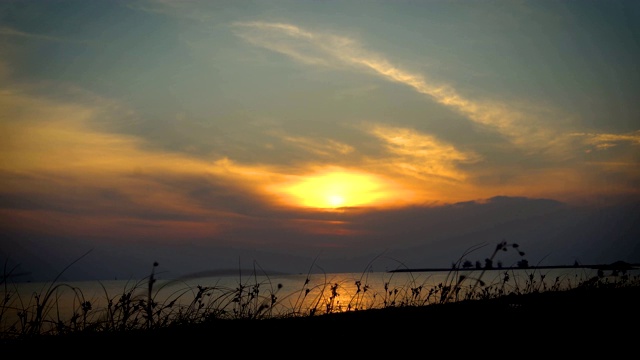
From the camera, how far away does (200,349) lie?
433 cm

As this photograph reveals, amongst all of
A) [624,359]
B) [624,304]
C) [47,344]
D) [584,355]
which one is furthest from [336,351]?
[624,304]

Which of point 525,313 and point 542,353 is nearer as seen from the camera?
point 542,353

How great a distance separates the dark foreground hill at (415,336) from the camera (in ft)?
12.9

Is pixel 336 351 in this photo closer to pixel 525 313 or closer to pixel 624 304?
pixel 525 313

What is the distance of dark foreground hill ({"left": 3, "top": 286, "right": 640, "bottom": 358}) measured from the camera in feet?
12.9

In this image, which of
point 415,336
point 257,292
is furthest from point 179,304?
point 415,336

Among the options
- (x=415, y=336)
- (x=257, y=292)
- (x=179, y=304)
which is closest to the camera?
(x=415, y=336)

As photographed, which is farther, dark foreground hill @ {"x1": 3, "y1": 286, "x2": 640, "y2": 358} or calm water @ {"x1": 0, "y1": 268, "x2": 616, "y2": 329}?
calm water @ {"x1": 0, "y1": 268, "x2": 616, "y2": 329}

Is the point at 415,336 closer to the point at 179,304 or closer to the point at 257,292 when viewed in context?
the point at 257,292

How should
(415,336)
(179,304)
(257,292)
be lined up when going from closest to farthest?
(415,336) → (257,292) → (179,304)

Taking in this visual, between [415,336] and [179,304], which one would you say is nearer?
[415,336]

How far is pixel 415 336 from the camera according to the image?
4.27m

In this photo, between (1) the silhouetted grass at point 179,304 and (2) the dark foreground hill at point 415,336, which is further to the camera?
(1) the silhouetted grass at point 179,304

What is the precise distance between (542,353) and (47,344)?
5.03 metres
